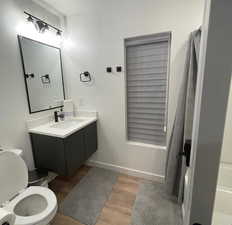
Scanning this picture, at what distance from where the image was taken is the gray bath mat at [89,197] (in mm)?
1578

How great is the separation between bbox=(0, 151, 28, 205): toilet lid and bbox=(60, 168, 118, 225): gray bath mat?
61 centimetres

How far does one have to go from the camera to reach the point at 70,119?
229cm

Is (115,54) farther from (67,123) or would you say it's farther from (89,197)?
(89,197)

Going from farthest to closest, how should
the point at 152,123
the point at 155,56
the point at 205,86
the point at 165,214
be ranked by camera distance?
1. the point at 152,123
2. the point at 155,56
3. the point at 165,214
4. the point at 205,86

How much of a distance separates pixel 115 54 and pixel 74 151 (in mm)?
1433

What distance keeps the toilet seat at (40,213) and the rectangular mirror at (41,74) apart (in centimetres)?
99

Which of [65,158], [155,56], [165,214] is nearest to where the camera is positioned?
[165,214]

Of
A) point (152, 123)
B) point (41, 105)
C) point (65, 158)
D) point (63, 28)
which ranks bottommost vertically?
point (65, 158)

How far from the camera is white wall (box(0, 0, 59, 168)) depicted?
1516mm

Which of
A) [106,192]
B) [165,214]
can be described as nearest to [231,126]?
[165,214]

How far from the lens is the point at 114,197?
1807 mm

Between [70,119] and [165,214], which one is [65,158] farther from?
[165,214]

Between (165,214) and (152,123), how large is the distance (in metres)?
1.10

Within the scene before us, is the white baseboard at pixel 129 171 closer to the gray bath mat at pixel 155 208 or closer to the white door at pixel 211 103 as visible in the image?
the gray bath mat at pixel 155 208
